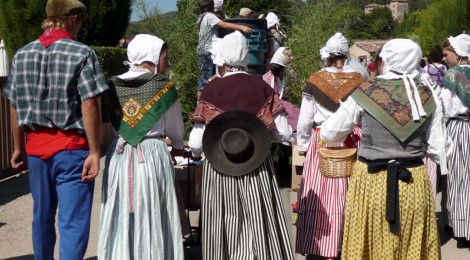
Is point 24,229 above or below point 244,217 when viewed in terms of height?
below

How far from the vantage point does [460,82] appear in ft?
21.9

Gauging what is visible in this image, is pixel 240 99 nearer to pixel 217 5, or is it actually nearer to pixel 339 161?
pixel 339 161

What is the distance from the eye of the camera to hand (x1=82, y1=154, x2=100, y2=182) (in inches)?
187

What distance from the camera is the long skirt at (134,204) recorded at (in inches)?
198

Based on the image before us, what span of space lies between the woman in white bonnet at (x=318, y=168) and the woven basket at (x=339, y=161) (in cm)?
78

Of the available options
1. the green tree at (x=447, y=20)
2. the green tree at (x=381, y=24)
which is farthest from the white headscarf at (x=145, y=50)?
the green tree at (x=381, y=24)

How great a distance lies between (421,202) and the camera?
4.66 metres

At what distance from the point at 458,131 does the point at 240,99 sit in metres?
2.65

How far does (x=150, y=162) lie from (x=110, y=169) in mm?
273

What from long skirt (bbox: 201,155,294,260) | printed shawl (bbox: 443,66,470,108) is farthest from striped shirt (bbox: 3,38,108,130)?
printed shawl (bbox: 443,66,470,108)

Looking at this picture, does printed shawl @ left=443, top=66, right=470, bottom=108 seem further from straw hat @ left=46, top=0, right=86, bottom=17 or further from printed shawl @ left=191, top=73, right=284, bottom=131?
straw hat @ left=46, top=0, right=86, bottom=17

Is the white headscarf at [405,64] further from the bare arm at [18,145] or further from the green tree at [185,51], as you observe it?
the green tree at [185,51]

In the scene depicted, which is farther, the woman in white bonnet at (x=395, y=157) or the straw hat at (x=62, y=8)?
the straw hat at (x=62, y=8)

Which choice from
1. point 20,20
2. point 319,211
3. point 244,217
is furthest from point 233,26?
point 20,20
